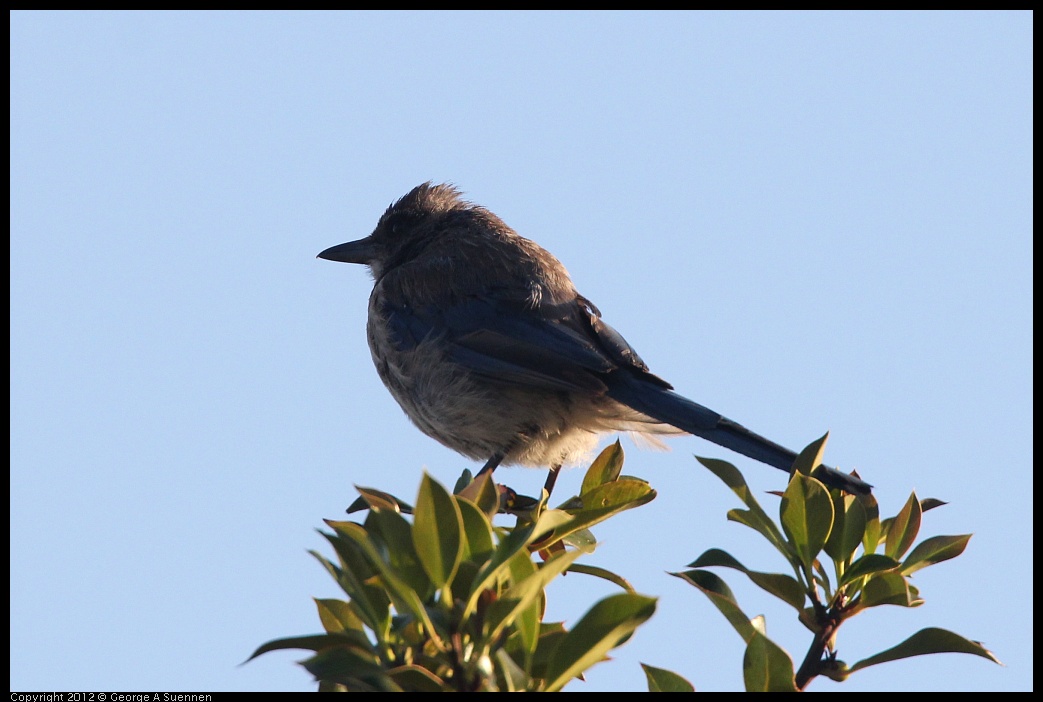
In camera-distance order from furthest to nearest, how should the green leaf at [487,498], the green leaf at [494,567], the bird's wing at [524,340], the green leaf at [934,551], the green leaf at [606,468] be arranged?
the bird's wing at [524,340] < the green leaf at [606,468] < the green leaf at [934,551] < the green leaf at [487,498] < the green leaf at [494,567]

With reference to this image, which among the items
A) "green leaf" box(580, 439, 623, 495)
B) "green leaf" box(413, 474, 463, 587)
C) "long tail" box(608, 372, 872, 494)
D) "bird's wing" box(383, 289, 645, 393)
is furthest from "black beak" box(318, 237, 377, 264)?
"green leaf" box(413, 474, 463, 587)

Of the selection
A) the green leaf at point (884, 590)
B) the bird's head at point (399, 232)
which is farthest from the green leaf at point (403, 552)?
the bird's head at point (399, 232)

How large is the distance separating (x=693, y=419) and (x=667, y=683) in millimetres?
2188

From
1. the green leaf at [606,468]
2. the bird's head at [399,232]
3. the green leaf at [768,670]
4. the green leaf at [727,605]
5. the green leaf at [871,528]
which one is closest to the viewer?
the green leaf at [768,670]

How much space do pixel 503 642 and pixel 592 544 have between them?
998mm

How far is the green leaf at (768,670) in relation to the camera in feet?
7.79

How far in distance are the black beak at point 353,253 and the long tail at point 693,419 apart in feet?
8.71

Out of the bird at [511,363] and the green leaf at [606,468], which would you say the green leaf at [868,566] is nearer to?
the green leaf at [606,468]

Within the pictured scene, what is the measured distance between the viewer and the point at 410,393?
5891 millimetres

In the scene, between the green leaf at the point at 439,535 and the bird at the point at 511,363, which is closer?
the green leaf at the point at 439,535

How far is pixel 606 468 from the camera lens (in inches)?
135

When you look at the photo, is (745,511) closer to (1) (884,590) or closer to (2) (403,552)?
(1) (884,590)

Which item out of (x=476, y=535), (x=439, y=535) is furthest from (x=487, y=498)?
(x=439, y=535)

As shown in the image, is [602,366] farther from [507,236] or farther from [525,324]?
[507,236]
